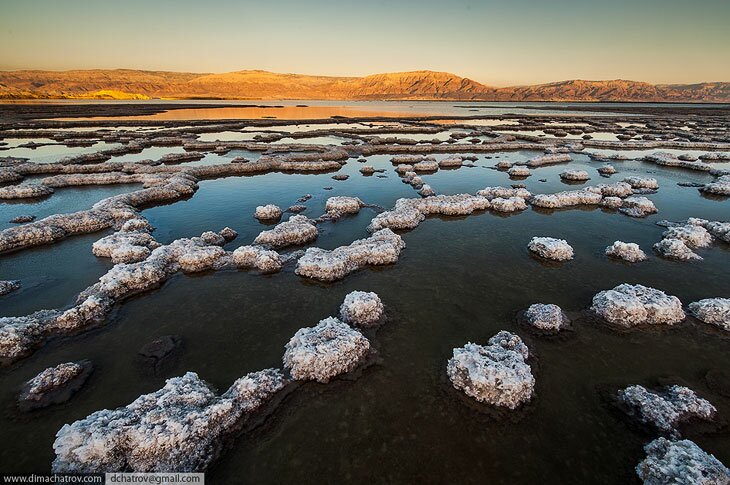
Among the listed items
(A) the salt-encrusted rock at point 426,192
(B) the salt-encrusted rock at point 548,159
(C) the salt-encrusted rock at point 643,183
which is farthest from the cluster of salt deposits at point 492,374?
(B) the salt-encrusted rock at point 548,159

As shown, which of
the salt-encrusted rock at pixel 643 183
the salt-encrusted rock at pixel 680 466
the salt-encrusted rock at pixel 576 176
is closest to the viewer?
the salt-encrusted rock at pixel 680 466

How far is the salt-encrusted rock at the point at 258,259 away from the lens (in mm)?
16422

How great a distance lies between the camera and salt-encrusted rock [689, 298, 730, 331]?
1248cm

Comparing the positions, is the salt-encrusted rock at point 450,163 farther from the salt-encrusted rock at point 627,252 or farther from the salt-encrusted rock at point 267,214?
the salt-encrusted rock at point 627,252

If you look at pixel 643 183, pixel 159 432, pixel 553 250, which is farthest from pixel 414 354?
pixel 643 183

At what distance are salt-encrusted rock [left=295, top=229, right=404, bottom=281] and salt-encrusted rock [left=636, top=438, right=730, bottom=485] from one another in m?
11.7

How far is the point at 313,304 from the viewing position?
14.0m

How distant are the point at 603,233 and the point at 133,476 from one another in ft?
84.2

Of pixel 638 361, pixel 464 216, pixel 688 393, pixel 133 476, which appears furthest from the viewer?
pixel 464 216

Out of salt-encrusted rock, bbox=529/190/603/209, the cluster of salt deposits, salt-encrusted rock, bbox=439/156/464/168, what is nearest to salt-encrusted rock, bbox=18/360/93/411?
the cluster of salt deposits

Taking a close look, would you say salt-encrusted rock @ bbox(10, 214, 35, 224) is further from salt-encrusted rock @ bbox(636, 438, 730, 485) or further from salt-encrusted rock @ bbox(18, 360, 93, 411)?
salt-encrusted rock @ bbox(636, 438, 730, 485)

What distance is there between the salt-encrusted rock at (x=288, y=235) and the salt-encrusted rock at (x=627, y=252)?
16829 millimetres

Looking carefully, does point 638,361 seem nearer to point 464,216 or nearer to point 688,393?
point 688,393

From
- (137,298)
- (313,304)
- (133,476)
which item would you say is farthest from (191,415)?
(137,298)
